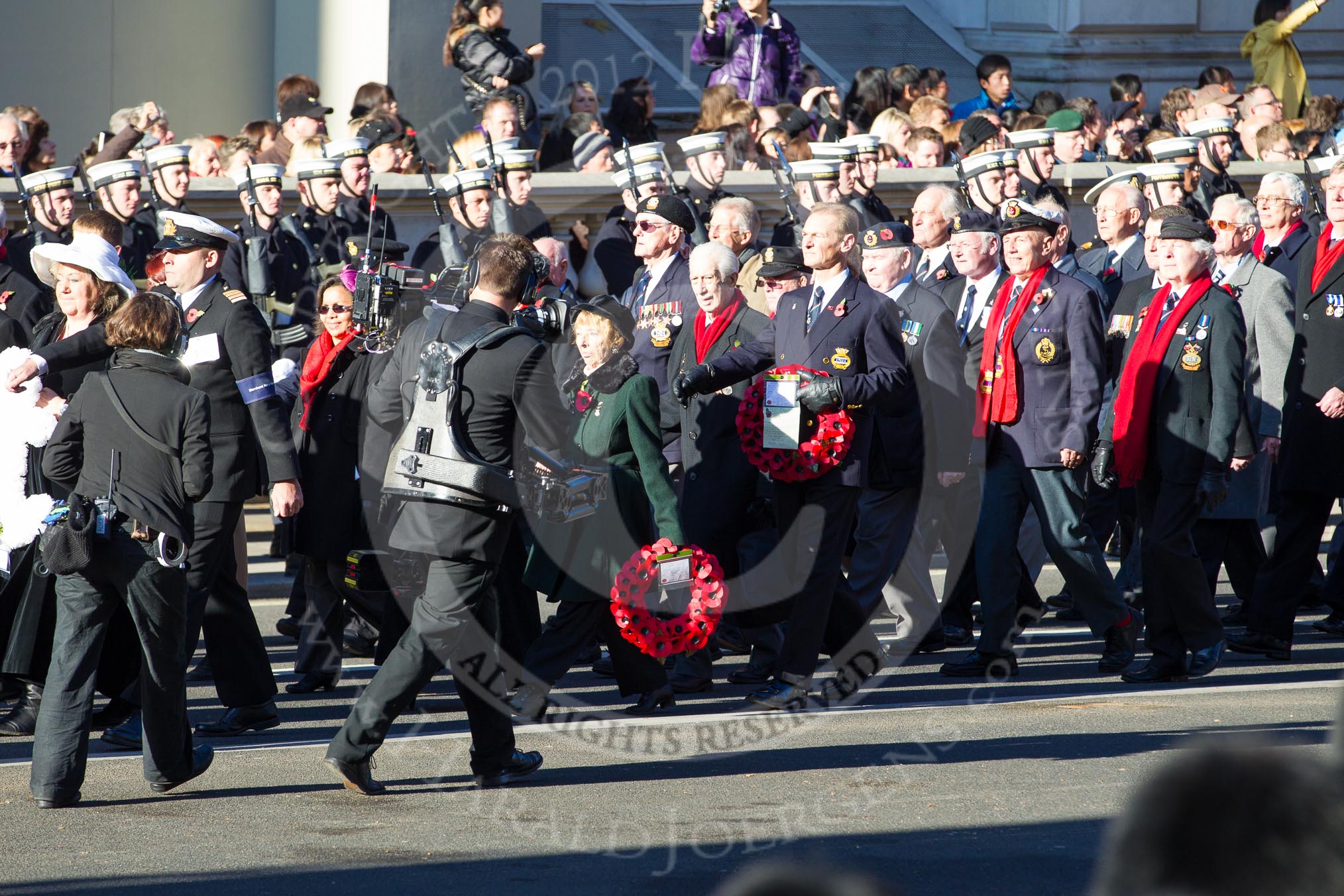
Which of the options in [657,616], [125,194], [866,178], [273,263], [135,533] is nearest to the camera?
[135,533]

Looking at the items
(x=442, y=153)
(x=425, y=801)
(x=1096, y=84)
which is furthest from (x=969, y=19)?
(x=425, y=801)

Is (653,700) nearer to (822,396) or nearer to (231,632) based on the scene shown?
(822,396)

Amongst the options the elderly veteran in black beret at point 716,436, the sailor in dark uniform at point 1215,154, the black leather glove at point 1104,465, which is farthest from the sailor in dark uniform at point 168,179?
the sailor in dark uniform at point 1215,154

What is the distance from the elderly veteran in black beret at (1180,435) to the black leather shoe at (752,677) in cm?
154

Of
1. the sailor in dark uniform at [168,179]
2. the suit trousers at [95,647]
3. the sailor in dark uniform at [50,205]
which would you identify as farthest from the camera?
the sailor in dark uniform at [168,179]

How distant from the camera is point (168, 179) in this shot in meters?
11.4

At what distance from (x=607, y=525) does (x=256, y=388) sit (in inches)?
56.7

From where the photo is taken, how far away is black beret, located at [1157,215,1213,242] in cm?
771

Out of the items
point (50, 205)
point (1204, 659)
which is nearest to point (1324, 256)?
point (1204, 659)

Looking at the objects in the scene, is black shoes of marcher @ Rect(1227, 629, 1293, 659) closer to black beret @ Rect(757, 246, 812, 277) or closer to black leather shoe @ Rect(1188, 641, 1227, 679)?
black leather shoe @ Rect(1188, 641, 1227, 679)

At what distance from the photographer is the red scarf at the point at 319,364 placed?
776 cm

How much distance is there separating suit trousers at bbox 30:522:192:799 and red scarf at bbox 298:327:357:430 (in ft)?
7.17

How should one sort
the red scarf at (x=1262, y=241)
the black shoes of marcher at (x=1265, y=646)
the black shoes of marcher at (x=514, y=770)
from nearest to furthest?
1. the black shoes of marcher at (x=514, y=770)
2. the black shoes of marcher at (x=1265, y=646)
3. the red scarf at (x=1262, y=241)

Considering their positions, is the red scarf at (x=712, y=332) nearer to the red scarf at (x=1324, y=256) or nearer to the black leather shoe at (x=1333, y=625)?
the red scarf at (x=1324, y=256)
